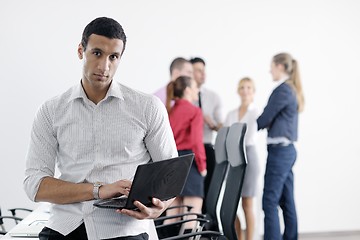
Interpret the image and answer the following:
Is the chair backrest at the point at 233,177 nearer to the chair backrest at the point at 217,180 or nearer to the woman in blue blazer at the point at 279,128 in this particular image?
the chair backrest at the point at 217,180

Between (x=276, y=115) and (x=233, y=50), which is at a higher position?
(x=233, y=50)

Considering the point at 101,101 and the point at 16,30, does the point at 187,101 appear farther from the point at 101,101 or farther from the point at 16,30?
the point at 101,101

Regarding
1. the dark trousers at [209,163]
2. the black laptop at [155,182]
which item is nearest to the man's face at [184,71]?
the dark trousers at [209,163]

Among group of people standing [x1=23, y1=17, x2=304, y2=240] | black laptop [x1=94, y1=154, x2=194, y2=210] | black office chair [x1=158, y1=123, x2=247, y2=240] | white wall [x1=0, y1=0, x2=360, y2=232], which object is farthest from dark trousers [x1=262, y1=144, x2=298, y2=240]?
black laptop [x1=94, y1=154, x2=194, y2=210]

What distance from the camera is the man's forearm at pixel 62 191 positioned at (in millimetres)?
2105

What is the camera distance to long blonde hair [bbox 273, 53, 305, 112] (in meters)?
5.08

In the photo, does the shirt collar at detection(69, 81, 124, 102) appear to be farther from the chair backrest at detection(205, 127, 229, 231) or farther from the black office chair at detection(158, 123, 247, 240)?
the chair backrest at detection(205, 127, 229, 231)

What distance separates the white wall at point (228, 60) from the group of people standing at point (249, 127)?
0.50 m

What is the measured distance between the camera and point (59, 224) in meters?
2.15

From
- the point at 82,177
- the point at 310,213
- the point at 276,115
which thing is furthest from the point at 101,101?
the point at 310,213

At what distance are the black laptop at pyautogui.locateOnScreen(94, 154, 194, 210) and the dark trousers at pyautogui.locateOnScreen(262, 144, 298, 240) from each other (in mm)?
2972

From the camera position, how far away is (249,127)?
5438mm

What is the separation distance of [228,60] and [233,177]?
3.09m

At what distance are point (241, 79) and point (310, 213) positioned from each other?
1.48 meters
